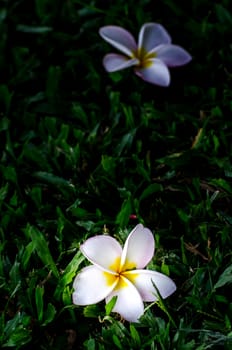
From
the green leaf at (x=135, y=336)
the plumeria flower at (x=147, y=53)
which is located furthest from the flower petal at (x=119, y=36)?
the green leaf at (x=135, y=336)

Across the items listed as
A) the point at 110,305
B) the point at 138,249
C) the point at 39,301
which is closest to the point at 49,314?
the point at 39,301

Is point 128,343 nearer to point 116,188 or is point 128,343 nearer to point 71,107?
point 116,188

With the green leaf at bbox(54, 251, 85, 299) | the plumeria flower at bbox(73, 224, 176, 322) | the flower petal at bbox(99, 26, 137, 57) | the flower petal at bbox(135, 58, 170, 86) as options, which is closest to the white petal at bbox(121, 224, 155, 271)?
the plumeria flower at bbox(73, 224, 176, 322)

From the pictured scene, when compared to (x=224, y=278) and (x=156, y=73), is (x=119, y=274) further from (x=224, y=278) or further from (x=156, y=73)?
(x=156, y=73)

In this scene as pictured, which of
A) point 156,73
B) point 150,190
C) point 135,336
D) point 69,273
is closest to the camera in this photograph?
point 135,336

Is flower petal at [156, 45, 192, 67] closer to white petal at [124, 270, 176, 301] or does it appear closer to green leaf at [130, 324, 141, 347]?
white petal at [124, 270, 176, 301]

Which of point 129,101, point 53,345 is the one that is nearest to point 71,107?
point 129,101

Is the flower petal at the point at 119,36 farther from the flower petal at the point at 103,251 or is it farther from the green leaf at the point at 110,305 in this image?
the green leaf at the point at 110,305
